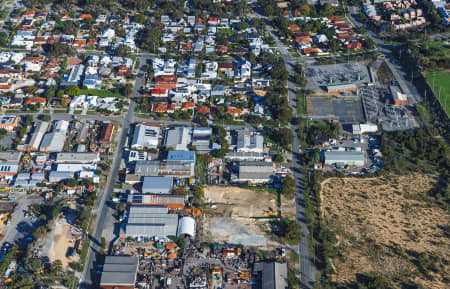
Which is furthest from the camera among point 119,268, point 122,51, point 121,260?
point 122,51

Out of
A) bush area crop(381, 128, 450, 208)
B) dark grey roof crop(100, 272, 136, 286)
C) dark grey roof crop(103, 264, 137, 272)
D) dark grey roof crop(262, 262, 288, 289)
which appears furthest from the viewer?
bush area crop(381, 128, 450, 208)

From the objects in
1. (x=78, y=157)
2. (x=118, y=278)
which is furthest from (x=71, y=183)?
(x=118, y=278)

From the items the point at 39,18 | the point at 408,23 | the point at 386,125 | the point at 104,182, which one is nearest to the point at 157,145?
the point at 104,182

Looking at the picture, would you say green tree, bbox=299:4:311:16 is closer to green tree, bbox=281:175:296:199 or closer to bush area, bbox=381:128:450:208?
bush area, bbox=381:128:450:208

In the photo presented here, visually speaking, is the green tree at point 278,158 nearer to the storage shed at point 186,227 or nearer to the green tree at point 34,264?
the storage shed at point 186,227

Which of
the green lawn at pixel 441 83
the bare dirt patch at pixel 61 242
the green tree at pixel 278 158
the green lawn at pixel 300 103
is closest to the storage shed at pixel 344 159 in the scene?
the green tree at pixel 278 158

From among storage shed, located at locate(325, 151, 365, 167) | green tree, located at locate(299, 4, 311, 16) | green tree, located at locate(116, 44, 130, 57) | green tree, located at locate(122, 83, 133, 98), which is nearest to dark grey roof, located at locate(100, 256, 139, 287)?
storage shed, located at locate(325, 151, 365, 167)

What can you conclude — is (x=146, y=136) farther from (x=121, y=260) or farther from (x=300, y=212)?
(x=300, y=212)
